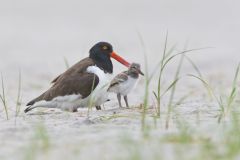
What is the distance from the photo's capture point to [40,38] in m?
21.1

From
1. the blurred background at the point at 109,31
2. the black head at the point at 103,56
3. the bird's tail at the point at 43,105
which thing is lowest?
the bird's tail at the point at 43,105

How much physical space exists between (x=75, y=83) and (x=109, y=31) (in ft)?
45.0

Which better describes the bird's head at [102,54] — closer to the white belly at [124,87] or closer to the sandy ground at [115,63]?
the white belly at [124,87]

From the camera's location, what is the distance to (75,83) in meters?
8.92

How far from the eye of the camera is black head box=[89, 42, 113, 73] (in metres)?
9.28

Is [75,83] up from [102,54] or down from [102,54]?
down

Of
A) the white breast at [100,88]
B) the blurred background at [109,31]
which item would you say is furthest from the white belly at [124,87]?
the blurred background at [109,31]

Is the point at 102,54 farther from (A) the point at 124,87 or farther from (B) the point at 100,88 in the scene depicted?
(B) the point at 100,88

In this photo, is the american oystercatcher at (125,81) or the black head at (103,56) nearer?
the american oystercatcher at (125,81)

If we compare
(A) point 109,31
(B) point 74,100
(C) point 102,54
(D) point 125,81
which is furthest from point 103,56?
(A) point 109,31

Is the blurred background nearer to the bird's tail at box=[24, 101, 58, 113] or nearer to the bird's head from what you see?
the bird's head

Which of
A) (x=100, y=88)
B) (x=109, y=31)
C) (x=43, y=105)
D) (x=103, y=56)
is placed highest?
(x=109, y=31)

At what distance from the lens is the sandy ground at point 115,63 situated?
5.60 metres

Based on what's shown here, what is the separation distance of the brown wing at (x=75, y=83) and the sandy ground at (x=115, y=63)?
0.73 feet
